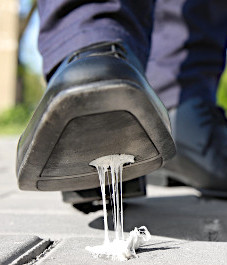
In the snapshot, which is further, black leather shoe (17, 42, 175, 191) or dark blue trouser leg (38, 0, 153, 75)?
dark blue trouser leg (38, 0, 153, 75)

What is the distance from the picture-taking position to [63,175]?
2.96 feet

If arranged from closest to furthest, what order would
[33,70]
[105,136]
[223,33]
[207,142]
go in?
[105,136] < [207,142] < [223,33] < [33,70]

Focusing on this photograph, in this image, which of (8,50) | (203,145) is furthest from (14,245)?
(8,50)

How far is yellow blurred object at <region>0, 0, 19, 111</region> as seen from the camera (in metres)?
15.9

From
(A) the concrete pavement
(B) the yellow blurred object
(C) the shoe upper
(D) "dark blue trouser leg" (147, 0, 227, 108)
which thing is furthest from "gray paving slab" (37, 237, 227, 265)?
(B) the yellow blurred object

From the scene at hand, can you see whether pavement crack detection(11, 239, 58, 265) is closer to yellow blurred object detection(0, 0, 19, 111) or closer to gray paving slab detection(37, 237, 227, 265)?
gray paving slab detection(37, 237, 227, 265)

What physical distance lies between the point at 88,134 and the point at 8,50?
15852 mm

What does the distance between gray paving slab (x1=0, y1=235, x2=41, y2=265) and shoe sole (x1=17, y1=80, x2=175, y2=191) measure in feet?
0.34

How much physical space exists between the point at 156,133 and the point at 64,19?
0.40 m

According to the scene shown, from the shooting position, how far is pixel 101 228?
1.17 metres

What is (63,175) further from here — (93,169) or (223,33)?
(223,33)

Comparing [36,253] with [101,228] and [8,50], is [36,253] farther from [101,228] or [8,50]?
[8,50]

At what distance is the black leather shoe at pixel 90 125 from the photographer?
76 cm

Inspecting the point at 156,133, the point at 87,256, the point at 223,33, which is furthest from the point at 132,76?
the point at 223,33
